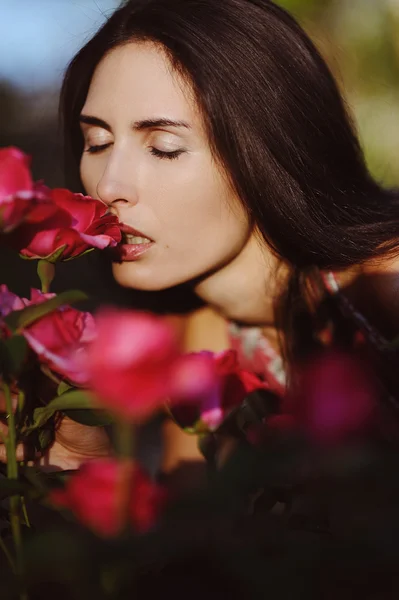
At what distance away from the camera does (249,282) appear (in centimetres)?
170

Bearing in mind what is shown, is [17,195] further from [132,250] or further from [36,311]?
[132,250]

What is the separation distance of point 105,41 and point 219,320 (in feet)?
3.11

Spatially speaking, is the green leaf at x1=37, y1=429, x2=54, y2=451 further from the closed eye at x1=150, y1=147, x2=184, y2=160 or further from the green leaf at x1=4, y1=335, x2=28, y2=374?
the closed eye at x1=150, y1=147, x2=184, y2=160

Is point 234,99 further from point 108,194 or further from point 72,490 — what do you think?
point 72,490

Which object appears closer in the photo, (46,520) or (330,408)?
(330,408)

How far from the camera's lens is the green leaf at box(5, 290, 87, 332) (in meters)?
0.56

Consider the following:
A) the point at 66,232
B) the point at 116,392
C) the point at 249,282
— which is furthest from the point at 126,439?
the point at 249,282

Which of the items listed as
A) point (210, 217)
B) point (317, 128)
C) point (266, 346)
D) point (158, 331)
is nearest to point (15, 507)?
point (158, 331)

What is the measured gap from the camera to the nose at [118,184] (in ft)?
4.17

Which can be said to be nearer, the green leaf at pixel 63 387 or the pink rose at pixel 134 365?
the pink rose at pixel 134 365

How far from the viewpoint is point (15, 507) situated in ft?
1.75

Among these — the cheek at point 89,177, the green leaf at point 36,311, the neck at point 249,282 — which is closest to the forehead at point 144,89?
the cheek at point 89,177

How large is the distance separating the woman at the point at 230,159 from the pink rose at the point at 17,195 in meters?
0.64

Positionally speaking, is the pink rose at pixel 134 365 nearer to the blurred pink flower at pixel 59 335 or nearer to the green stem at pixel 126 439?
the green stem at pixel 126 439
